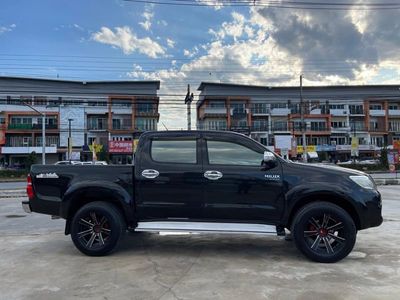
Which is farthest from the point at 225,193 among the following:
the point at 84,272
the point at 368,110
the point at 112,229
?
the point at 368,110

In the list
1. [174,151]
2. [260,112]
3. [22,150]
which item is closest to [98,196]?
[174,151]

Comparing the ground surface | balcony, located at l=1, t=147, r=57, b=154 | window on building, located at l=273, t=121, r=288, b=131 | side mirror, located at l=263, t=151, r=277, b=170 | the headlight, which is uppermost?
window on building, located at l=273, t=121, r=288, b=131

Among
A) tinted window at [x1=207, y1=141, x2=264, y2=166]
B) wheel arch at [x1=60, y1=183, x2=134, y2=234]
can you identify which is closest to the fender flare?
wheel arch at [x1=60, y1=183, x2=134, y2=234]

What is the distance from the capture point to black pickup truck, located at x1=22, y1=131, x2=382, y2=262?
6500 mm

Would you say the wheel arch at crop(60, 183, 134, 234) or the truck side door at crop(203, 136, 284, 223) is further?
the wheel arch at crop(60, 183, 134, 234)

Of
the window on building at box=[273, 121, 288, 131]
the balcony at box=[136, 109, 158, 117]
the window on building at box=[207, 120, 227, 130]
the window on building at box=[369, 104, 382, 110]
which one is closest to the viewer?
the balcony at box=[136, 109, 158, 117]

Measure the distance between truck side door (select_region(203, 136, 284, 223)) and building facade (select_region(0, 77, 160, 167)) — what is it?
2902 inches

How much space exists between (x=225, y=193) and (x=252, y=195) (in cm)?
41

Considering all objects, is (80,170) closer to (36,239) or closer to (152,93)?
(36,239)

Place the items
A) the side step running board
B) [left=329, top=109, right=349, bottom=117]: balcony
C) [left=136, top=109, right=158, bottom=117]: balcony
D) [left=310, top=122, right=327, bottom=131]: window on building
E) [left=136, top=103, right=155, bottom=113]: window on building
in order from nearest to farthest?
the side step running board, [left=136, top=103, right=155, bottom=113]: window on building, [left=136, top=109, right=158, bottom=117]: balcony, [left=310, top=122, right=327, bottom=131]: window on building, [left=329, top=109, right=349, bottom=117]: balcony

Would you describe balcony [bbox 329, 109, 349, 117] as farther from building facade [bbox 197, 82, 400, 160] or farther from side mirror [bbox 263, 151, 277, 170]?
side mirror [bbox 263, 151, 277, 170]

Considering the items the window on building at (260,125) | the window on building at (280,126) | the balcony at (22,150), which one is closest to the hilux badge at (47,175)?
the balcony at (22,150)

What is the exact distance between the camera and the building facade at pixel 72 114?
263ft

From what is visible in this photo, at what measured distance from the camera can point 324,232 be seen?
6520 mm
